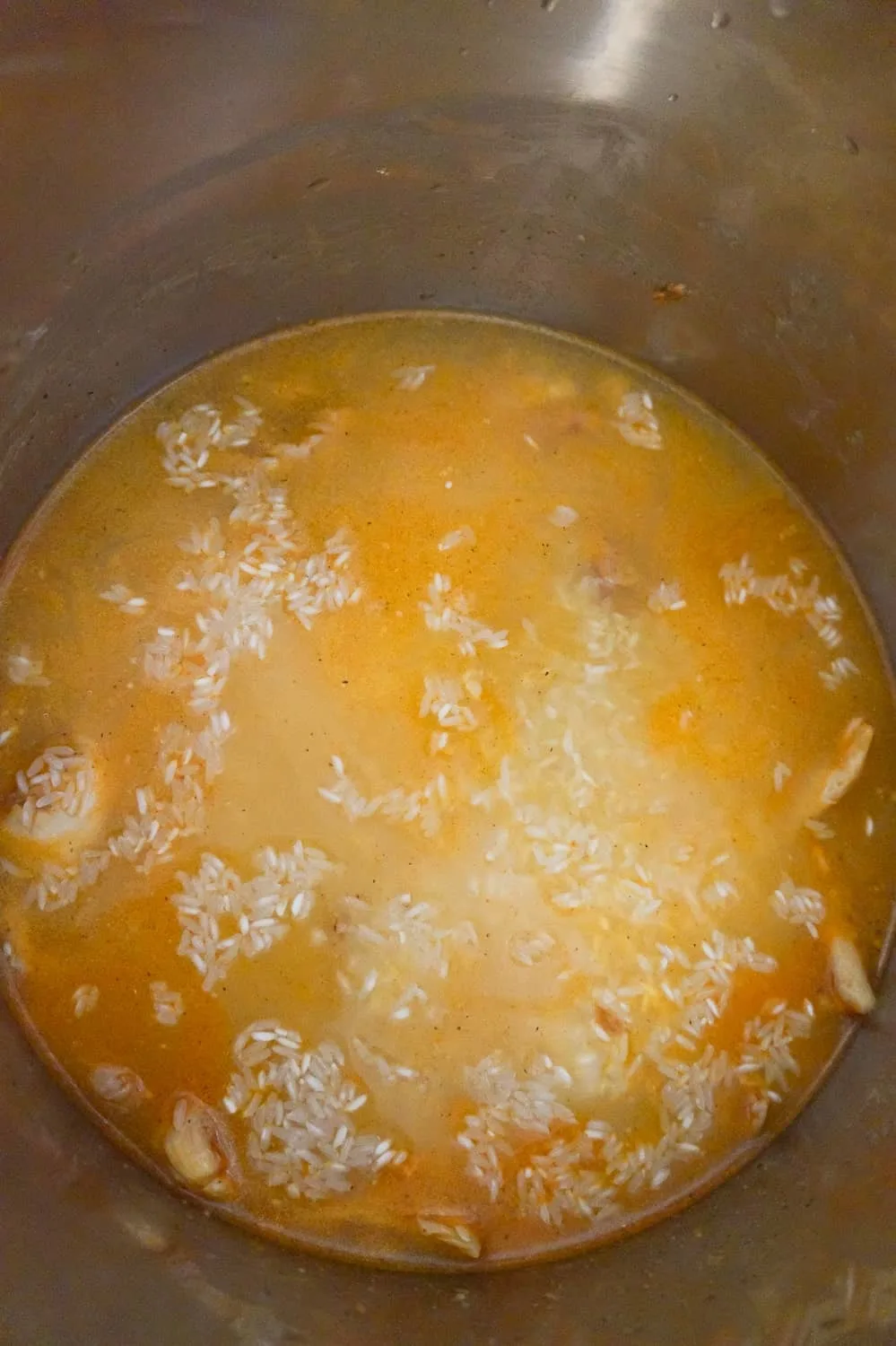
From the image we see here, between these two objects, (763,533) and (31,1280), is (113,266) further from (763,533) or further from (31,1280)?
(31,1280)

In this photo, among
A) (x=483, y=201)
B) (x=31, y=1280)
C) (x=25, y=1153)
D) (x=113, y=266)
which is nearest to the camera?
(x=31, y=1280)

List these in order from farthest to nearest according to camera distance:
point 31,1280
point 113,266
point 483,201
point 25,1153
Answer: point 483,201
point 113,266
point 25,1153
point 31,1280

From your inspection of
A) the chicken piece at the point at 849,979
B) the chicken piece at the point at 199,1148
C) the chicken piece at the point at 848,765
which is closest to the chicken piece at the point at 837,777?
the chicken piece at the point at 848,765

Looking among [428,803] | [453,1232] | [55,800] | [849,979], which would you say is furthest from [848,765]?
[55,800]

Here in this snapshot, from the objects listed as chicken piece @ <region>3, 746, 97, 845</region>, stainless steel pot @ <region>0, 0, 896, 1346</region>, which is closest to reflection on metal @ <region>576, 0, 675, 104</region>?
stainless steel pot @ <region>0, 0, 896, 1346</region>

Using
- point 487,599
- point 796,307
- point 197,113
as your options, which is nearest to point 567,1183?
point 487,599

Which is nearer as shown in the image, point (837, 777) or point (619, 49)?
point (619, 49)

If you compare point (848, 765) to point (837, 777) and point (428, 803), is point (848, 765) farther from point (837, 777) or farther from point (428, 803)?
point (428, 803)

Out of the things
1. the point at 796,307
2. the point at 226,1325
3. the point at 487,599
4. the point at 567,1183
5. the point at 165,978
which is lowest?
the point at 226,1325
